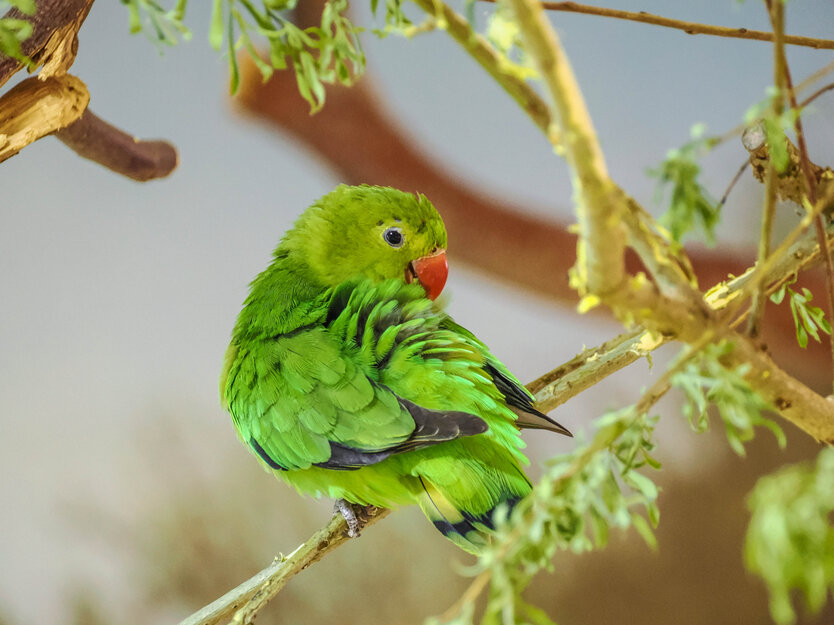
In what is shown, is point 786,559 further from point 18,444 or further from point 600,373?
point 18,444

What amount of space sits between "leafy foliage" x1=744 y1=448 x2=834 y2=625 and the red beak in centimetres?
73

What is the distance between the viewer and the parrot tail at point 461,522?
0.77m

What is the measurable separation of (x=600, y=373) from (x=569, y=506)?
1.69 ft

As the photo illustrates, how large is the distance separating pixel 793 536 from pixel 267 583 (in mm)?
690

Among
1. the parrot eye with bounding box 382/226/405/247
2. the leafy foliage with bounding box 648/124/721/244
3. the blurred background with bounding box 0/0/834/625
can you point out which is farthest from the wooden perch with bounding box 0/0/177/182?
the leafy foliage with bounding box 648/124/721/244

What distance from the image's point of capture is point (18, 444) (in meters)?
1.67

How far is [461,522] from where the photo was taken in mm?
777

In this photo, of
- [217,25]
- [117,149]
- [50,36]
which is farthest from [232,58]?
[117,149]

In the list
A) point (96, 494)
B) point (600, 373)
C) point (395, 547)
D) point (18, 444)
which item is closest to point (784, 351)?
A: point (600, 373)

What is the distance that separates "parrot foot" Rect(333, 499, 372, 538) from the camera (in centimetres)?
95

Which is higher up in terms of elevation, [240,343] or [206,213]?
[206,213]

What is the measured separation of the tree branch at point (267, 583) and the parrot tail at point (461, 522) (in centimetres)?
19

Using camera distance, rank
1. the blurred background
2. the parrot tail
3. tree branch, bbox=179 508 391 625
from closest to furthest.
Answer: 1. the parrot tail
2. tree branch, bbox=179 508 391 625
3. the blurred background

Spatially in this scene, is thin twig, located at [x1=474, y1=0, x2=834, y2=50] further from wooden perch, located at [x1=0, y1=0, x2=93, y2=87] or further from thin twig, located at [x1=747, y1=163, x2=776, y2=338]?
wooden perch, located at [x1=0, y1=0, x2=93, y2=87]
